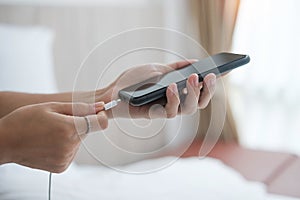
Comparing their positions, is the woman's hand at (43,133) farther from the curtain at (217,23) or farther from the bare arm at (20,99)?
the curtain at (217,23)

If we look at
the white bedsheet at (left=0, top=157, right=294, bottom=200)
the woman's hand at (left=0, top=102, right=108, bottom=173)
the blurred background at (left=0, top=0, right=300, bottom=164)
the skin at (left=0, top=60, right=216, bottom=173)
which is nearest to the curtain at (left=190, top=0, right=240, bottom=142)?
the blurred background at (left=0, top=0, right=300, bottom=164)

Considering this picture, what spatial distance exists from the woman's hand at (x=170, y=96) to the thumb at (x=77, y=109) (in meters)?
0.03

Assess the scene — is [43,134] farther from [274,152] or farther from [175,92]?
[274,152]

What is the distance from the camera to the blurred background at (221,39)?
119cm

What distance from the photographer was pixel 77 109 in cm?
65

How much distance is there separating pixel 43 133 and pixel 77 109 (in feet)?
0.21

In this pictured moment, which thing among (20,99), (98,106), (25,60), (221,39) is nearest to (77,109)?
(98,106)

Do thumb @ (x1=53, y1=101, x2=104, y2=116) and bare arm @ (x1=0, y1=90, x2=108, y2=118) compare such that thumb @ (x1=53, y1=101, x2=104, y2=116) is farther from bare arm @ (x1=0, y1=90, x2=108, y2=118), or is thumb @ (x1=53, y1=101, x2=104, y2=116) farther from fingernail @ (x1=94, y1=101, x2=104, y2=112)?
bare arm @ (x1=0, y1=90, x2=108, y2=118)

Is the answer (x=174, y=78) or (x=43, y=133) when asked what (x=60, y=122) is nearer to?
(x=43, y=133)

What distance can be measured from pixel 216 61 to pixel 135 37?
187 millimetres

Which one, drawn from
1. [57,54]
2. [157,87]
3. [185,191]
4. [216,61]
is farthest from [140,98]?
[57,54]

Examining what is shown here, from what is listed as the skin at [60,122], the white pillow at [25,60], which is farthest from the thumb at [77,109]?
the white pillow at [25,60]

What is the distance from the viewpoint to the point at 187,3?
1294 mm

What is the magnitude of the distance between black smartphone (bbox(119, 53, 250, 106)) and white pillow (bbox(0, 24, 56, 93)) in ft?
1.48
